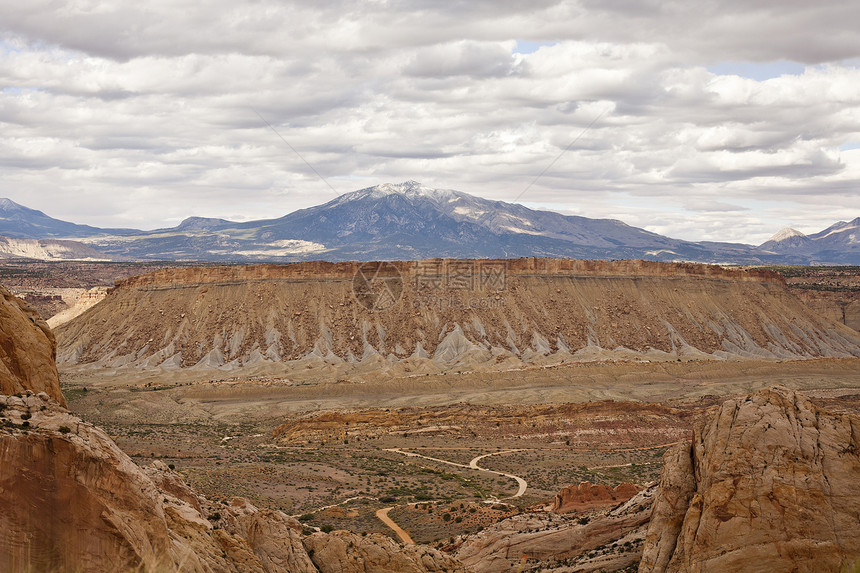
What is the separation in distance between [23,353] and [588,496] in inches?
808

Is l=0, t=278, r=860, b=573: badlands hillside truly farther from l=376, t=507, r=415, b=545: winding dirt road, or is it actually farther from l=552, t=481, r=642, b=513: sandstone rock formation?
l=376, t=507, r=415, b=545: winding dirt road

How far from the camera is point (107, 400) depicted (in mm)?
69562

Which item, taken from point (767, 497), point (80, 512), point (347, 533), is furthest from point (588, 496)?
point (80, 512)

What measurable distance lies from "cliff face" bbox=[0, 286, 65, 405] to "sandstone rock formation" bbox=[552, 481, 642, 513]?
716 inches

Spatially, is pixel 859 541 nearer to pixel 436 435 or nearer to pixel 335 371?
pixel 436 435

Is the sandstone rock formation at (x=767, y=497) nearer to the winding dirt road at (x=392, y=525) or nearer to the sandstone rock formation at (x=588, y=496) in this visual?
the sandstone rock formation at (x=588, y=496)

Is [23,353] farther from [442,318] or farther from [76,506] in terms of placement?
[442,318]

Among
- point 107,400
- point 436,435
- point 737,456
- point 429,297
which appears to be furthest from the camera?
point 429,297

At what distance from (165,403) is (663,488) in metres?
59.9

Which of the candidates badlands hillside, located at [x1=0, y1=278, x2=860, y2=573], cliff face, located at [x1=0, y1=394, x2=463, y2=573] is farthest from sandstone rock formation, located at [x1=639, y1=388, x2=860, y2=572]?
cliff face, located at [x1=0, y1=394, x2=463, y2=573]

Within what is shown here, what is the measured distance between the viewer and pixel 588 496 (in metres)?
31.0

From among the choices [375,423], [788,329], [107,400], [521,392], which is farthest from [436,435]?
[788,329]

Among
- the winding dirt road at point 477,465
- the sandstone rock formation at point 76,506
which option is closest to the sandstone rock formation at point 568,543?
the sandstone rock formation at point 76,506

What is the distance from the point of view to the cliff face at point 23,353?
58.0 feet
